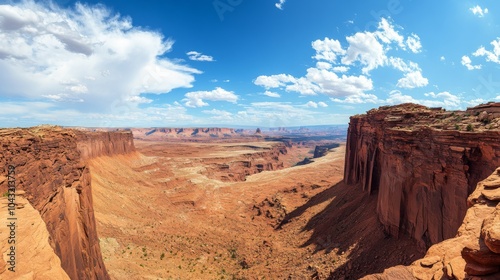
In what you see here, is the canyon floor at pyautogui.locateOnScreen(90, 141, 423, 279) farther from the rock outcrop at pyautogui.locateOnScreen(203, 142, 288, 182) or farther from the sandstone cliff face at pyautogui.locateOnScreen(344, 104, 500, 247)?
the rock outcrop at pyautogui.locateOnScreen(203, 142, 288, 182)

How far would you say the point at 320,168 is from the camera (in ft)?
246

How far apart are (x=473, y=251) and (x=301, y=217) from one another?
Result: 102 ft

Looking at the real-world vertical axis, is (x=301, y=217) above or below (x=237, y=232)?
above

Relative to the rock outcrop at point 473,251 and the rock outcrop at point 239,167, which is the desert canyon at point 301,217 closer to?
the rock outcrop at point 473,251

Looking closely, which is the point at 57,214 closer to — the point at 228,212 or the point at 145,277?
the point at 145,277

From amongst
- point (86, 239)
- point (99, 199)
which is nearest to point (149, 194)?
point (99, 199)

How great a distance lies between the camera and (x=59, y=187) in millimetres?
13883

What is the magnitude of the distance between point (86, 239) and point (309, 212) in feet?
88.8

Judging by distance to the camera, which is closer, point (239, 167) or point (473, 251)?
point (473, 251)

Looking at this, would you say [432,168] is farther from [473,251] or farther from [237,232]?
[237,232]

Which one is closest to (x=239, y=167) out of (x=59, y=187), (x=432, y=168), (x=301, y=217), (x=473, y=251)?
(x=301, y=217)

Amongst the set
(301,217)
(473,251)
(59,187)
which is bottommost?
(301,217)

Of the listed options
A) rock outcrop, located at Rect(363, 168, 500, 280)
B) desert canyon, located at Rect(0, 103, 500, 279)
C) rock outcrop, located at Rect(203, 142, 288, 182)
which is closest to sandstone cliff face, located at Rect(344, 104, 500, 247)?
desert canyon, located at Rect(0, 103, 500, 279)

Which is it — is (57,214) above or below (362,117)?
below
